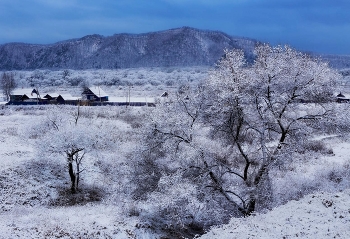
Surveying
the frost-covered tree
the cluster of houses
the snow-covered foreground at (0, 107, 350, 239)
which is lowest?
the snow-covered foreground at (0, 107, 350, 239)

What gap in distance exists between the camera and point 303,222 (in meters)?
15.9

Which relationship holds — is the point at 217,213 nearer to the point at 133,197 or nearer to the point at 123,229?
the point at 123,229

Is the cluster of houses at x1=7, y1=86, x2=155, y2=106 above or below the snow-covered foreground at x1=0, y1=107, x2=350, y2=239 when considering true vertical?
above

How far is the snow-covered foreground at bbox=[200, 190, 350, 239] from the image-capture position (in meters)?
14.8

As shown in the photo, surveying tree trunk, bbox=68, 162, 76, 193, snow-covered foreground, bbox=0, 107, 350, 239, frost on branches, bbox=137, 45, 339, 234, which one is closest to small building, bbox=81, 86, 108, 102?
snow-covered foreground, bbox=0, 107, 350, 239

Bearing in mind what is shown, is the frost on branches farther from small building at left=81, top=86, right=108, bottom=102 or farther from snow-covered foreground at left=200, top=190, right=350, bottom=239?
small building at left=81, top=86, right=108, bottom=102

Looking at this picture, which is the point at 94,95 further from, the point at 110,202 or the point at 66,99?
the point at 110,202

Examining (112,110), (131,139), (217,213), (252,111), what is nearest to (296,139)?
(252,111)

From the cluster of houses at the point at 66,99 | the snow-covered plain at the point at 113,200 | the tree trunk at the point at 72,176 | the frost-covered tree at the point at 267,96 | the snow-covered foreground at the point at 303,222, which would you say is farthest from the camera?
the cluster of houses at the point at 66,99

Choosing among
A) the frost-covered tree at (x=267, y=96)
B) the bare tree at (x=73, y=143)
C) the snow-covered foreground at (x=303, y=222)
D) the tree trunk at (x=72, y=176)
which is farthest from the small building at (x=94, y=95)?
the snow-covered foreground at (x=303, y=222)

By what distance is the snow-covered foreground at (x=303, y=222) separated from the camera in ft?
48.4

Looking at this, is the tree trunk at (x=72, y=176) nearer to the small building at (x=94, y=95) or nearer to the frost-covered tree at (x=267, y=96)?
the frost-covered tree at (x=267, y=96)

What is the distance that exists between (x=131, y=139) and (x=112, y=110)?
28442 mm

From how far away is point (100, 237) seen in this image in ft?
75.2
